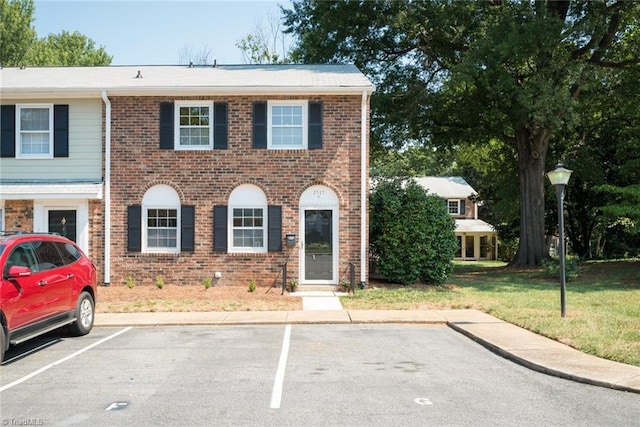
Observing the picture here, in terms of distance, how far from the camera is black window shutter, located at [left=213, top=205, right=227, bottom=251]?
1533 centimetres

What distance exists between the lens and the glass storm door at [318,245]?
15.4m

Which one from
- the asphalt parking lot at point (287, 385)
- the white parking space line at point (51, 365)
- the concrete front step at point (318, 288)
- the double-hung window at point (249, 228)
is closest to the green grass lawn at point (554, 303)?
the concrete front step at point (318, 288)

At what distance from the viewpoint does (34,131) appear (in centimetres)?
1574

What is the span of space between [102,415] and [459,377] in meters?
4.15

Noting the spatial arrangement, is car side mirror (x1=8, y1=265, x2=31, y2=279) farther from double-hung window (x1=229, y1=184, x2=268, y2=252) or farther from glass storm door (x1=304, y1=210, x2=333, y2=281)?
glass storm door (x1=304, y1=210, x2=333, y2=281)

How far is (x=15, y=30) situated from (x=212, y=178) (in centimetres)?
2894

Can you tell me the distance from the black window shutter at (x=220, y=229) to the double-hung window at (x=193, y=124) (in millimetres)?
1840

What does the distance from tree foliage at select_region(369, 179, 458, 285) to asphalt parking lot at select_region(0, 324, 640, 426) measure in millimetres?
6238

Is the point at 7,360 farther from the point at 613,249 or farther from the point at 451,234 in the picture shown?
the point at 613,249

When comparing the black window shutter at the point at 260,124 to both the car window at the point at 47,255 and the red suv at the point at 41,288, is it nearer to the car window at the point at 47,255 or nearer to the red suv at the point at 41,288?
the red suv at the point at 41,288

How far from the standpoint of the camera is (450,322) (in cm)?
1078

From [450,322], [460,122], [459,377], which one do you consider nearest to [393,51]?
[460,122]

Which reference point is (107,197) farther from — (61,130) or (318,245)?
(318,245)

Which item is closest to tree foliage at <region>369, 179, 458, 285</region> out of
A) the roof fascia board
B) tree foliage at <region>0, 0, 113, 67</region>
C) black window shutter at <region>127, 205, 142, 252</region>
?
the roof fascia board
